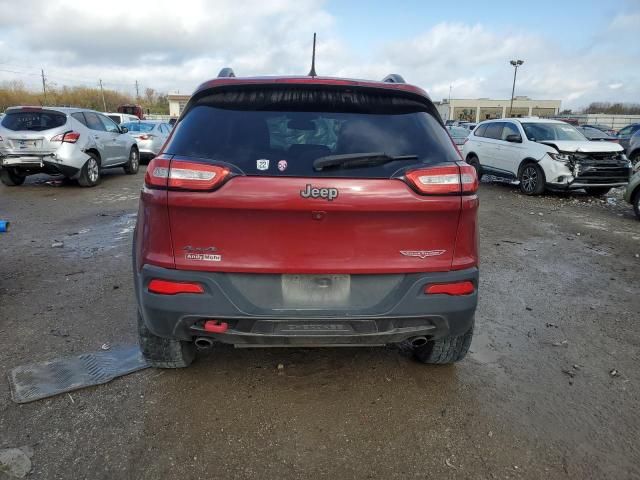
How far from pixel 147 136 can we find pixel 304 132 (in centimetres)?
1502

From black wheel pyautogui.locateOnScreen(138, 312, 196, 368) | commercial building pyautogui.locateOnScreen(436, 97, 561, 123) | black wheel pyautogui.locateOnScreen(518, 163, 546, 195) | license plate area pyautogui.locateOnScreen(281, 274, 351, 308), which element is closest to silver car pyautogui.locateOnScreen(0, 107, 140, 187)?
black wheel pyautogui.locateOnScreen(138, 312, 196, 368)

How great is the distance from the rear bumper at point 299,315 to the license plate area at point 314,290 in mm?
37

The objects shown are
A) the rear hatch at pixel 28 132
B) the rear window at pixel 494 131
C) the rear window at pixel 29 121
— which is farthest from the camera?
the rear window at pixel 494 131

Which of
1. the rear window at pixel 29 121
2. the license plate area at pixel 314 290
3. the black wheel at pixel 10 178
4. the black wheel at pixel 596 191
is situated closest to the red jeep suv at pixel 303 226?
the license plate area at pixel 314 290

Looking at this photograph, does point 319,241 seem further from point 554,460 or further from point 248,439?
point 554,460

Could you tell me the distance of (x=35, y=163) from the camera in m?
9.98

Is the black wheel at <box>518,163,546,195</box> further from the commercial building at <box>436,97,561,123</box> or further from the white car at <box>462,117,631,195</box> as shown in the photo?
the commercial building at <box>436,97,561,123</box>

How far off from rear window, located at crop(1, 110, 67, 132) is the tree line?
154ft

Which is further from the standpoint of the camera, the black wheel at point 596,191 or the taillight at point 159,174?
the black wheel at point 596,191

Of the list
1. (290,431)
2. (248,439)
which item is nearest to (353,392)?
(290,431)

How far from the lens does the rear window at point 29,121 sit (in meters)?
9.99

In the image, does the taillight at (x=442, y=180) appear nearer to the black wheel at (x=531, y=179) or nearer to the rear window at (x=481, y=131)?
the black wheel at (x=531, y=179)

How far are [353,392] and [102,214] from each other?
22.3 feet

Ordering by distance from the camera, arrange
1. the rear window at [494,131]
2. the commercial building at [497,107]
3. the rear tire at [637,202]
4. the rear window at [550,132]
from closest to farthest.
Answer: the rear tire at [637,202], the rear window at [550,132], the rear window at [494,131], the commercial building at [497,107]
